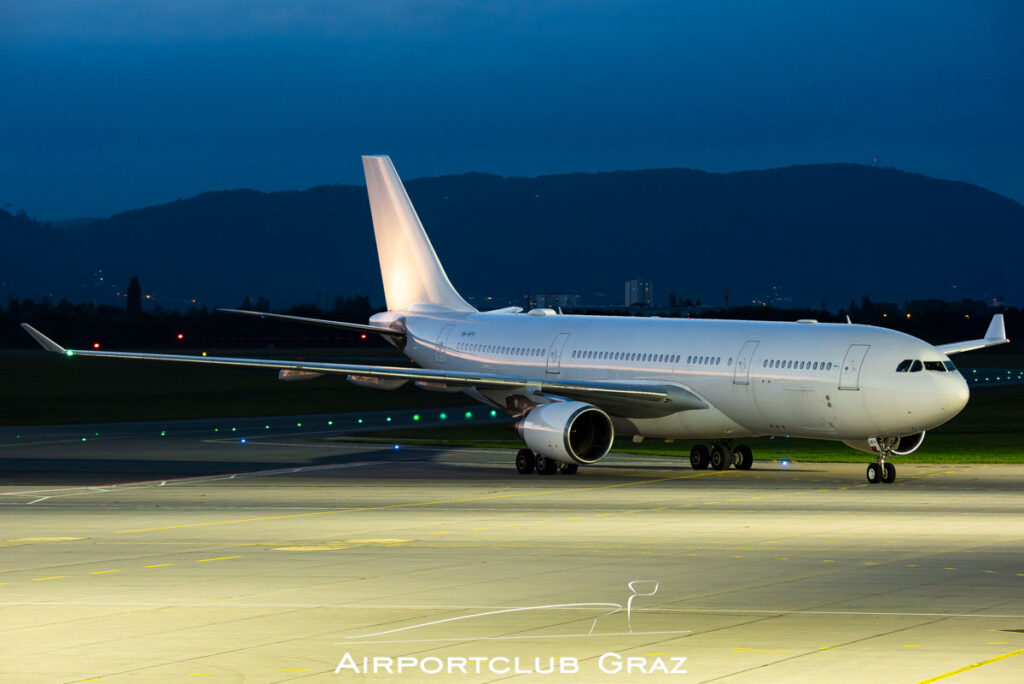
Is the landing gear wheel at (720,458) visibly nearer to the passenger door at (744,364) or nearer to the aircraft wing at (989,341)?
the passenger door at (744,364)

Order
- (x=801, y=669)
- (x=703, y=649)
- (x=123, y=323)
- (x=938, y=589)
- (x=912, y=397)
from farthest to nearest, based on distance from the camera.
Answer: (x=123, y=323) → (x=912, y=397) → (x=938, y=589) → (x=703, y=649) → (x=801, y=669)

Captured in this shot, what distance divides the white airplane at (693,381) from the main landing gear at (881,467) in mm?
36

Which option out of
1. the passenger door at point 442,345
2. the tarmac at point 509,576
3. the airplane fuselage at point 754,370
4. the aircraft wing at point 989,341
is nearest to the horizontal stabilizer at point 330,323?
the passenger door at point 442,345

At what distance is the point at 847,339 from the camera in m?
38.3

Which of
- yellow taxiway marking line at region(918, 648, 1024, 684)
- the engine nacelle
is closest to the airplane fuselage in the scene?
the engine nacelle

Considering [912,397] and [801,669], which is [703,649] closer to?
[801,669]

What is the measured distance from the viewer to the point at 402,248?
5459cm

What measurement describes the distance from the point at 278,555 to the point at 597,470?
1897 centimetres

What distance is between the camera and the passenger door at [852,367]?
37125mm

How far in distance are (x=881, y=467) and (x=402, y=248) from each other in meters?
22.0

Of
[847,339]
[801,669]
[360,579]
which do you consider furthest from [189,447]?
[801,669]

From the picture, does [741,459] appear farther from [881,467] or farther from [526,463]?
[526,463]

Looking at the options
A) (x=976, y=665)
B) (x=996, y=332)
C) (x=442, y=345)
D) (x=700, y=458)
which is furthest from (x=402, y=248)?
(x=976, y=665)

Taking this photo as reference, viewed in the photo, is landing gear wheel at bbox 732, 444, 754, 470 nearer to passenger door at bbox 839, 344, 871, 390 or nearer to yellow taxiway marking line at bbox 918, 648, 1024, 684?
passenger door at bbox 839, 344, 871, 390
